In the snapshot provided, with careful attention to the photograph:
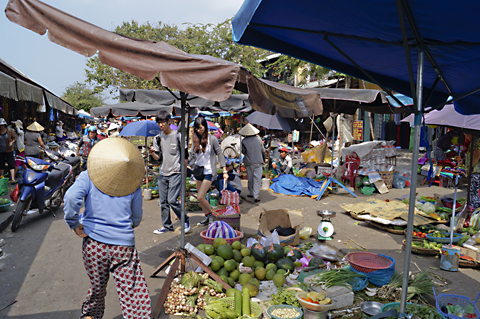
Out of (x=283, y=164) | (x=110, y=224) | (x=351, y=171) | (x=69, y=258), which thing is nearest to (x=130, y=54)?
(x=110, y=224)

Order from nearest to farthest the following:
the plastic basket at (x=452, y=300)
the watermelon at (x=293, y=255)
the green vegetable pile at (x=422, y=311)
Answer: the green vegetable pile at (x=422, y=311), the plastic basket at (x=452, y=300), the watermelon at (x=293, y=255)

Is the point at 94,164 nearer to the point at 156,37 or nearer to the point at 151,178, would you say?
the point at 151,178

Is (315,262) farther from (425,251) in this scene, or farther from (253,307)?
(425,251)

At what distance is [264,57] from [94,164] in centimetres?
2028

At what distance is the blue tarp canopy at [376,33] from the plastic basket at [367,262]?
7.20ft

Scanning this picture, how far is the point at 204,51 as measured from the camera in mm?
19422

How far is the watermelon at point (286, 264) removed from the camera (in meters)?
4.21

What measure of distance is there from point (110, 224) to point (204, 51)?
1829 cm

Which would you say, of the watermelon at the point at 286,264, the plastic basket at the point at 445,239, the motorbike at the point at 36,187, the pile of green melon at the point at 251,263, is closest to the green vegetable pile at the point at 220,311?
the pile of green melon at the point at 251,263

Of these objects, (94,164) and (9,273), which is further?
(9,273)

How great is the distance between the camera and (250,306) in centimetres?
341

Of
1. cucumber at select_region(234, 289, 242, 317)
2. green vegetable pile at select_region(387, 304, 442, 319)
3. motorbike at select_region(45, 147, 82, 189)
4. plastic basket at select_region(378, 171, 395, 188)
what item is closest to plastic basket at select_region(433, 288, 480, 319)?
green vegetable pile at select_region(387, 304, 442, 319)

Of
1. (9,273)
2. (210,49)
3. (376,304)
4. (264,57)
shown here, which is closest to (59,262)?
(9,273)

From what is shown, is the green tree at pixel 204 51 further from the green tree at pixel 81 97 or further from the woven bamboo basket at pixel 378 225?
the green tree at pixel 81 97
